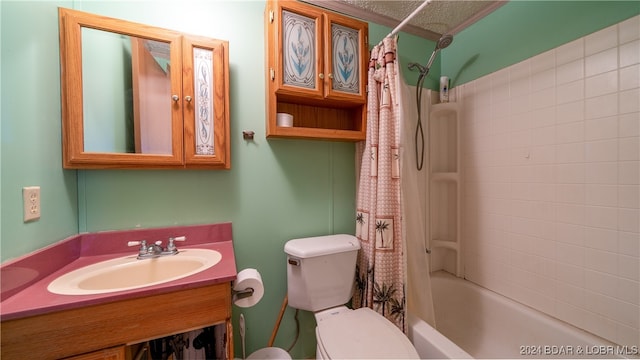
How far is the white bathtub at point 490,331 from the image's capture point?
3.36 feet

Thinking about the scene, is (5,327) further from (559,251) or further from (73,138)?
(559,251)

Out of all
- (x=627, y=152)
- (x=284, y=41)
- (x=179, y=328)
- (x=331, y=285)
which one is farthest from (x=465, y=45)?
(x=179, y=328)

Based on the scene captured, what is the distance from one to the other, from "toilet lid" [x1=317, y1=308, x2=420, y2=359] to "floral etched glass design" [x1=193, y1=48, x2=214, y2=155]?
3.34 feet

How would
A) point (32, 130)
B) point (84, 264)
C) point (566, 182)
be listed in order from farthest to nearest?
point (566, 182)
point (84, 264)
point (32, 130)

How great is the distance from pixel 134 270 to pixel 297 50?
1.29 m

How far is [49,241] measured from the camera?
2.71 feet

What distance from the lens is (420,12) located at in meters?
1.47

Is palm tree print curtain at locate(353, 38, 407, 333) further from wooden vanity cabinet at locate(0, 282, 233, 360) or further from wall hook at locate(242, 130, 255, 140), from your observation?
wooden vanity cabinet at locate(0, 282, 233, 360)

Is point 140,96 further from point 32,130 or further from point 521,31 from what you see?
point 521,31

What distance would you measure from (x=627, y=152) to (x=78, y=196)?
2.43m

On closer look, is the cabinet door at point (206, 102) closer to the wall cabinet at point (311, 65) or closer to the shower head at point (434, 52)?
the wall cabinet at point (311, 65)

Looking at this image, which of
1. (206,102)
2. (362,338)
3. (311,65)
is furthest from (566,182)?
(206,102)

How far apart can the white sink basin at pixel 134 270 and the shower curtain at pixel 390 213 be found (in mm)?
818

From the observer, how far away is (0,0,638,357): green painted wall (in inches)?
29.0
